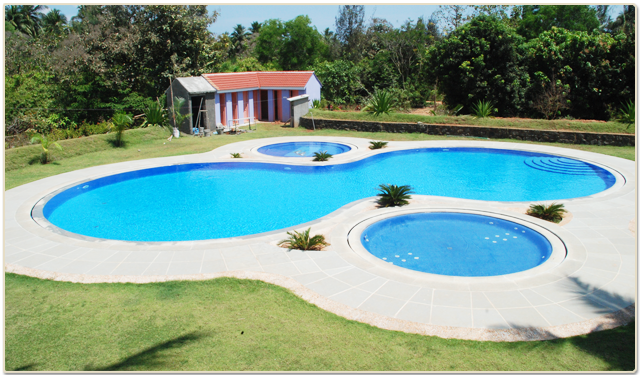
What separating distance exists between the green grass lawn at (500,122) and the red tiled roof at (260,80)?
2908 millimetres

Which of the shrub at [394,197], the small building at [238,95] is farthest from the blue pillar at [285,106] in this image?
the shrub at [394,197]

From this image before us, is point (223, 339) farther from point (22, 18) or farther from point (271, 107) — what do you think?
point (22, 18)

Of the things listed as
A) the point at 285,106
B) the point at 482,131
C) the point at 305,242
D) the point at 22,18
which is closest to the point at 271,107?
the point at 285,106

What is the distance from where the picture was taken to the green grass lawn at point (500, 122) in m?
20.3

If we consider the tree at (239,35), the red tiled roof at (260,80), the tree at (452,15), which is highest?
the tree at (239,35)

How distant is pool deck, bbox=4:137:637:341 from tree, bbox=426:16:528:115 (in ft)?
51.2

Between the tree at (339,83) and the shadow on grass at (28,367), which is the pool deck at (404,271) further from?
the tree at (339,83)

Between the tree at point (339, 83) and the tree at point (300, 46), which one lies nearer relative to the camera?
the tree at point (339, 83)

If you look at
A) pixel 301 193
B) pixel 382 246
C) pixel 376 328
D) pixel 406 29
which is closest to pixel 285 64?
pixel 406 29

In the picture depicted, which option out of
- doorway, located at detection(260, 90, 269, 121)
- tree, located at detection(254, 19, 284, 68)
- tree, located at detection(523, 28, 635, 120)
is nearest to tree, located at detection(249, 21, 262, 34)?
tree, located at detection(254, 19, 284, 68)

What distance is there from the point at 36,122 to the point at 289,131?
1289 centimetres

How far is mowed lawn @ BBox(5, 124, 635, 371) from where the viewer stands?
5.39 meters

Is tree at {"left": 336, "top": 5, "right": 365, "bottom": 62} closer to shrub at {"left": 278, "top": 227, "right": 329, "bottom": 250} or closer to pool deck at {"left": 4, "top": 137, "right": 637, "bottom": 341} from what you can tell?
pool deck at {"left": 4, "top": 137, "right": 637, "bottom": 341}

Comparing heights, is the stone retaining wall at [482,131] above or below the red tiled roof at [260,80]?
below
